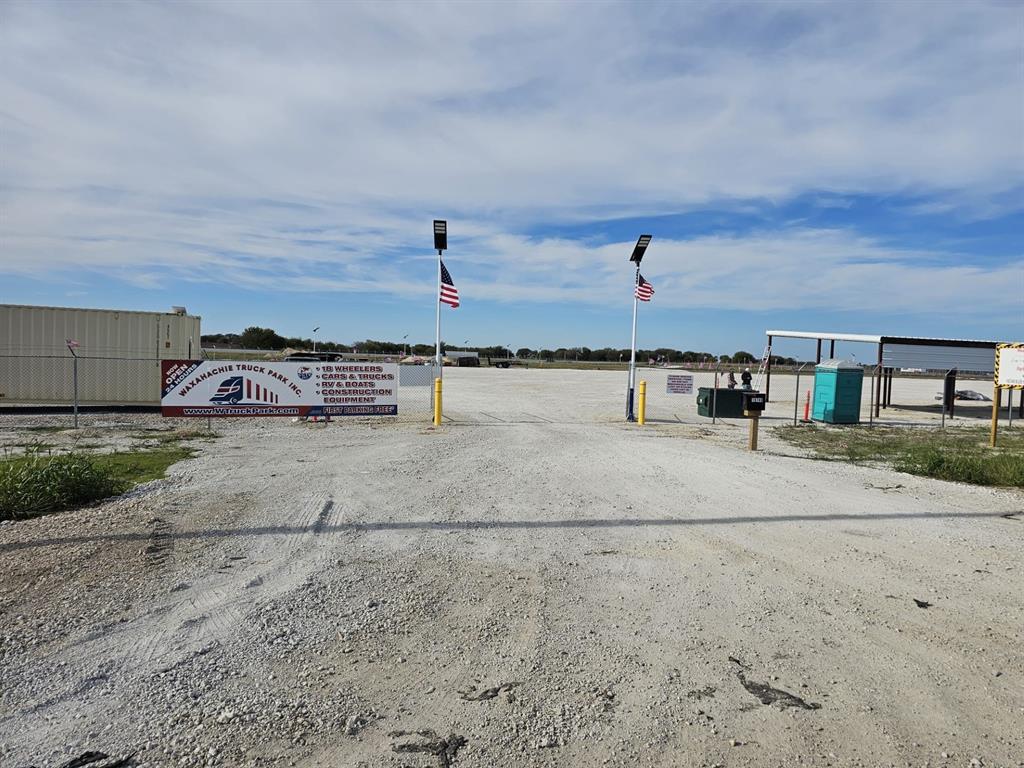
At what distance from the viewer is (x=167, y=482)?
9453 millimetres

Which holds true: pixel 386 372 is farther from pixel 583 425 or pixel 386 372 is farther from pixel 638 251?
pixel 638 251

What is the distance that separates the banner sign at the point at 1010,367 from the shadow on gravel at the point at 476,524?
8.93 metres

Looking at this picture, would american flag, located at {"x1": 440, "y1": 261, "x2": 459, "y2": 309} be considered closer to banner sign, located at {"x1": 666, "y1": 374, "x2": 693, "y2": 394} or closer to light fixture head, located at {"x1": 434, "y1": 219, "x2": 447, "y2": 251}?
light fixture head, located at {"x1": 434, "y1": 219, "x2": 447, "y2": 251}

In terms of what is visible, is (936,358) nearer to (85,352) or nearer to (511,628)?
(511,628)

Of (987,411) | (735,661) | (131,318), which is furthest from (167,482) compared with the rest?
(987,411)

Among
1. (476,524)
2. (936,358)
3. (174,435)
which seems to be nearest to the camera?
(476,524)

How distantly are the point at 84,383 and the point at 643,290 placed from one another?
17.1 meters

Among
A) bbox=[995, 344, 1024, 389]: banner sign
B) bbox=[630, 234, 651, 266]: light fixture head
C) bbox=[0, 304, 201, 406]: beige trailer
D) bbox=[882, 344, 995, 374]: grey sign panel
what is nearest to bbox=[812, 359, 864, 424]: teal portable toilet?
bbox=[882, 344, 995, 374]: grey sign panel

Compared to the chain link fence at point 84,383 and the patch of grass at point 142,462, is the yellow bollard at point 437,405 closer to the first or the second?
the chain link fence at point 84,383

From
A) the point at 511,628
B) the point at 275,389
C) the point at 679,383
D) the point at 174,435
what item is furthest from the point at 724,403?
the point at 511,628

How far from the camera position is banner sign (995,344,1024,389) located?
613 inches

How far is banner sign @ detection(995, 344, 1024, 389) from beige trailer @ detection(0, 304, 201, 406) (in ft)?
73.4

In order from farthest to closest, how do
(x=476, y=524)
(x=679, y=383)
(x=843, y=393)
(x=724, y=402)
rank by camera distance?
(x=679, y=383)
(x=724, y=402)
(x=843, y=393)
(x=476, y=524)

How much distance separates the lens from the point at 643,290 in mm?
20953
